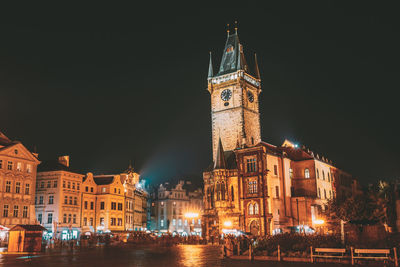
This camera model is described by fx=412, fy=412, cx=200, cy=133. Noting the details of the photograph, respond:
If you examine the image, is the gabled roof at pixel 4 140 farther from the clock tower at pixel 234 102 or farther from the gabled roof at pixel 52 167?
the clock tower at pixel 234 102

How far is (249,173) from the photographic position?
6856 centimetres

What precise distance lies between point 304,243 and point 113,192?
56.2m

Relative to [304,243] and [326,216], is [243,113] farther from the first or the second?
[304,243]

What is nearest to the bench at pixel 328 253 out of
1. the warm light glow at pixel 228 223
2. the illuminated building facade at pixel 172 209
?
the warm light glow at pixel 228 223

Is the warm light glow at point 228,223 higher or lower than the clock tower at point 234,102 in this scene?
lower

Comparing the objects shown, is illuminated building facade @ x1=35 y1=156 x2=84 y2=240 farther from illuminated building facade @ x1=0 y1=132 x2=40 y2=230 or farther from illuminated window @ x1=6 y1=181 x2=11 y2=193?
illuminated window @ x1=6 y1=181 x2=11 y2=193

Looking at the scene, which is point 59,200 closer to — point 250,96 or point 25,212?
point 25,212

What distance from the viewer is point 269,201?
65500mm

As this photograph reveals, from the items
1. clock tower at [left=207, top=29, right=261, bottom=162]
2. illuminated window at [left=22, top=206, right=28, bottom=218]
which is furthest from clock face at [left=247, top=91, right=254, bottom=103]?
illuminated window at [left=22, top=206, right=28, bottom=218]

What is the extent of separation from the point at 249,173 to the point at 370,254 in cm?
4155

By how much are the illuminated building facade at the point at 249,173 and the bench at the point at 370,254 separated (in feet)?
100

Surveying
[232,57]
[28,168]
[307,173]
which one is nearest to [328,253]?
[307,173]

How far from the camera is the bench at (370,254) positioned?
1002 inches

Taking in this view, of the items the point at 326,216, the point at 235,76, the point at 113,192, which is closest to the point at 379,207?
the point at 326,216
